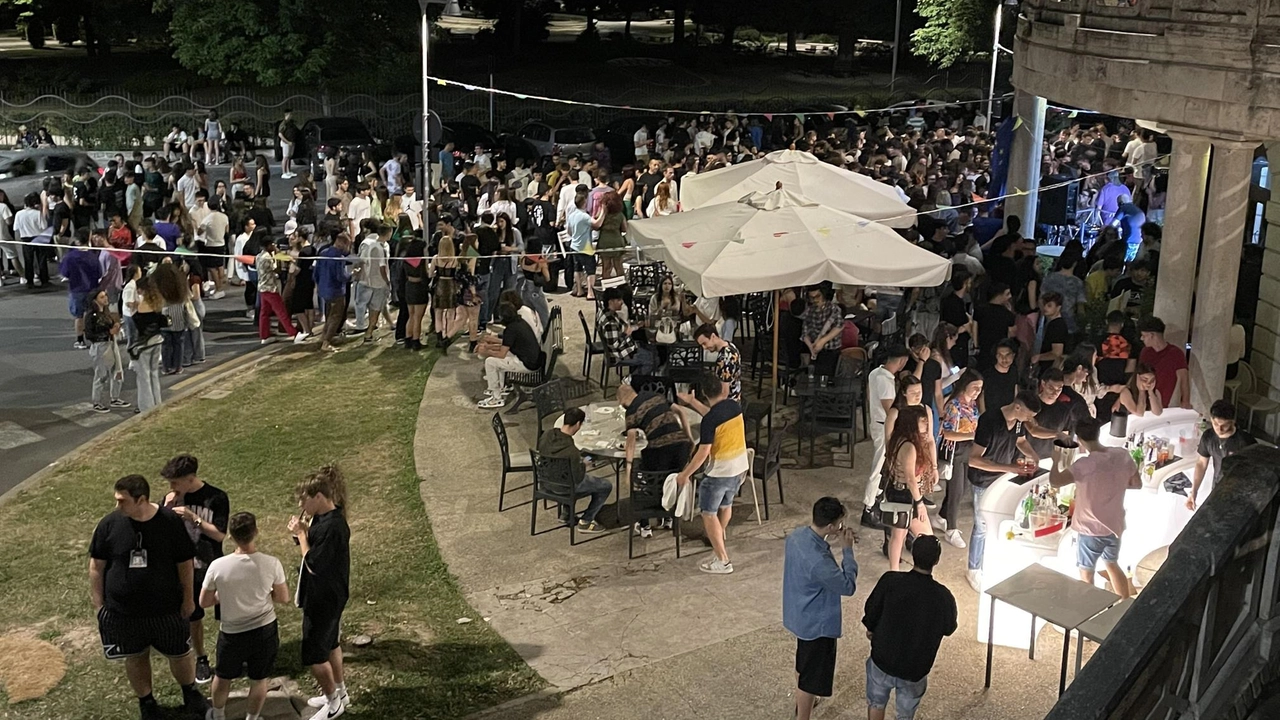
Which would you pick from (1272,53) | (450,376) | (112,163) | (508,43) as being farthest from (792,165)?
(508,43)

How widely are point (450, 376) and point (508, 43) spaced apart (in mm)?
42245

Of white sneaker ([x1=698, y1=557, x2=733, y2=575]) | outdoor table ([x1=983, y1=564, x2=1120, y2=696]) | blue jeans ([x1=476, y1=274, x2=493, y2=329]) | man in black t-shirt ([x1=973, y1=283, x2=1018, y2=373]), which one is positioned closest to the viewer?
outdoor table ([x1=983, y1=564, x2=1120, y2=696])

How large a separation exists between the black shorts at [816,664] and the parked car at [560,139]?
23.6m

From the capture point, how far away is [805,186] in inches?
594

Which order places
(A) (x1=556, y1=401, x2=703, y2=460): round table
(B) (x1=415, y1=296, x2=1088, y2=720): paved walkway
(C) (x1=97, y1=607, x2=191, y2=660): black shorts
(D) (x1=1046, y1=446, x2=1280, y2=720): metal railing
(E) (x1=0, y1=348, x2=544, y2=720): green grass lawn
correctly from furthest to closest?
(A) (x1=556, y1=401, x2=703, y2=460): round table, (E) (x1=0, y1=348, x2=544, y2=720): green grass lawn, (B) (x1=415, y1=296, x2=1088, y2=720): paved walkway, (C) (x1=97, y1=607, x2=191, y2=660): black shorts, (D) (x1=1046, y1=446, x2=1280, y2=720): metal railing

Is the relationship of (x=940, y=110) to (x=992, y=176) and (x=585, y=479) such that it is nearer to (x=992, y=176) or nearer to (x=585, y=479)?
(x=992, y=176)

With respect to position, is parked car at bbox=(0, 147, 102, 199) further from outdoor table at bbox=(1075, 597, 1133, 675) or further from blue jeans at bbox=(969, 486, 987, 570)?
outdoor table at bbox=(1075, 597, 1133, 675)

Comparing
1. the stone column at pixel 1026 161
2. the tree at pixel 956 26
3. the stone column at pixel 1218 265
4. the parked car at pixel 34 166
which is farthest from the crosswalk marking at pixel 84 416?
the tree at pixel 956 26

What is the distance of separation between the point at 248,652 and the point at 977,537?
5.21 metres

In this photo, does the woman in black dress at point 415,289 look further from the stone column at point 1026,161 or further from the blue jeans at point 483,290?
the stone column at point 1026,161

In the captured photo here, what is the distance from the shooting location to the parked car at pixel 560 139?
3058 centimetres

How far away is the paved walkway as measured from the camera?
8.53 meters

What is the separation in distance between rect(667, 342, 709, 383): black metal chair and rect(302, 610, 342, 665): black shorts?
5.50 meters

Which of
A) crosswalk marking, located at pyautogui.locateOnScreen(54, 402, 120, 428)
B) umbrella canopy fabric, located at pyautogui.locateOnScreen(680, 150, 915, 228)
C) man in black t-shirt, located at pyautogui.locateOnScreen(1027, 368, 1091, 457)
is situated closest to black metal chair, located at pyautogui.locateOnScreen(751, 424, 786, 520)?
man in black t-shirt, located at pyautogui.locateOnScreen(1027, 368, 1091, 457)
